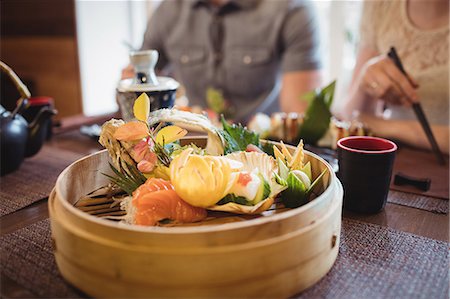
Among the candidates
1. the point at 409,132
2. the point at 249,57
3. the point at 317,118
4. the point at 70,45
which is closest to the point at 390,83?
the point at 409,132

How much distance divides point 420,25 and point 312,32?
544mm

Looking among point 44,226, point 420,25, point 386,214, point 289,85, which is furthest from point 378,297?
point 289,85

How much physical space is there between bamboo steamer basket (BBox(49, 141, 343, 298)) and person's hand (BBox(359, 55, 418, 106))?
819 mm

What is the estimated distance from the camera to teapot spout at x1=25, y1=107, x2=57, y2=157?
1251 millimetres

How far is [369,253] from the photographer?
29.5 inches

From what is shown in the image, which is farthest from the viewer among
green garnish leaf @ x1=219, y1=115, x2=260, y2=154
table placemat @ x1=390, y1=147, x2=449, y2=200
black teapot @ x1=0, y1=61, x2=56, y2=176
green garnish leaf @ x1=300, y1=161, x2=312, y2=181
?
black teapot @ x1=0, y1=61, x2=56, y2=176

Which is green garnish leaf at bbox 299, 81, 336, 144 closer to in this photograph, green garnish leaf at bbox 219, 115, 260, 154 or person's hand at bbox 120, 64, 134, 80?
green garnish leaf at bbox 219, 115, 260, 154

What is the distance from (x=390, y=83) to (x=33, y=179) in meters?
1.06

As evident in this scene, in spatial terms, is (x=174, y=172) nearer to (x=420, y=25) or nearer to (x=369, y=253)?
(x=369, y=253)

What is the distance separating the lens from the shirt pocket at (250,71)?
225 centimetres

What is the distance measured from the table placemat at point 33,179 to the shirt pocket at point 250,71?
1.15 metres

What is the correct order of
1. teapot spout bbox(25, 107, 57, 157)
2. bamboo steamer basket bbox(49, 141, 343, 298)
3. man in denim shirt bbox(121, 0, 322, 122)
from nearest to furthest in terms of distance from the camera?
bamboo steamer basket bbox(49, 141, 343, 298), teapot spout bbox(25, 107, 57, 157), man in denim shirt bbox(121, 0, 322, 122)

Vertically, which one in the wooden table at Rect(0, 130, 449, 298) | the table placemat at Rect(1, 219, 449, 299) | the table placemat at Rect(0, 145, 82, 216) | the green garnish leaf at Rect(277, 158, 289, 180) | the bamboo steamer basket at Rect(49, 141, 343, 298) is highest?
the green garnish leaf at Rect(277, 158, 289, 180)

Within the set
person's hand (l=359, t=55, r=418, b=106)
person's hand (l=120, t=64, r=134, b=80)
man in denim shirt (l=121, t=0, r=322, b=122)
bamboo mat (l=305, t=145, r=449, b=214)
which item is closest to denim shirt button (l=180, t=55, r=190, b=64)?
man in denim shirt (l=121, t=0, r=322, b=122)
